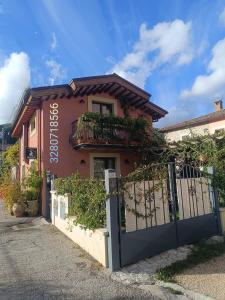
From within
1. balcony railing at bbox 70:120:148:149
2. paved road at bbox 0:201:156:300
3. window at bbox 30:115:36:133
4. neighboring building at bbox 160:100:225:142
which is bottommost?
paved road at bbox 0:201:156:300

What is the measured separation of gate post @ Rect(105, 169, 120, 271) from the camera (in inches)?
218

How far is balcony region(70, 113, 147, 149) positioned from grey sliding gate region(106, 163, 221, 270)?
21.4ft

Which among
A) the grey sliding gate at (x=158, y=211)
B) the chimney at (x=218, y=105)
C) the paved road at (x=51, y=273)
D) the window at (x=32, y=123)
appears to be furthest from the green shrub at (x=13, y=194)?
the chimney at (x=218, y=105)

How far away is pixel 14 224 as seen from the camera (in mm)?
10664

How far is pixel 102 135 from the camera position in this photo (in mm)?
14086

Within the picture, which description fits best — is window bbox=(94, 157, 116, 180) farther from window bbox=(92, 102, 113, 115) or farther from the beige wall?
the beige wall

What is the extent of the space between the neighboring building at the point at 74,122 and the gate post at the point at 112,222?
21.5 ft

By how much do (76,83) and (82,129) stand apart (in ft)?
7.69

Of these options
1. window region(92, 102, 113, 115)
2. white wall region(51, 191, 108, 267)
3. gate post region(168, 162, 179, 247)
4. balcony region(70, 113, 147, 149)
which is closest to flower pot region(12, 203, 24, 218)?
white wall region(51, 191, 108, 267)

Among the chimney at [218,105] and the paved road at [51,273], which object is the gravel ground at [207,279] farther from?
the chimney at [218,105]

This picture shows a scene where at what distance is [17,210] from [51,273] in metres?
7.10

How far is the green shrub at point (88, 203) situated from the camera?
A: 20.2 feet

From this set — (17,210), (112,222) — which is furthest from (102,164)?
(112,222)

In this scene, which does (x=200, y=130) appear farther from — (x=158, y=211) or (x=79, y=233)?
(x=79, y=233)
